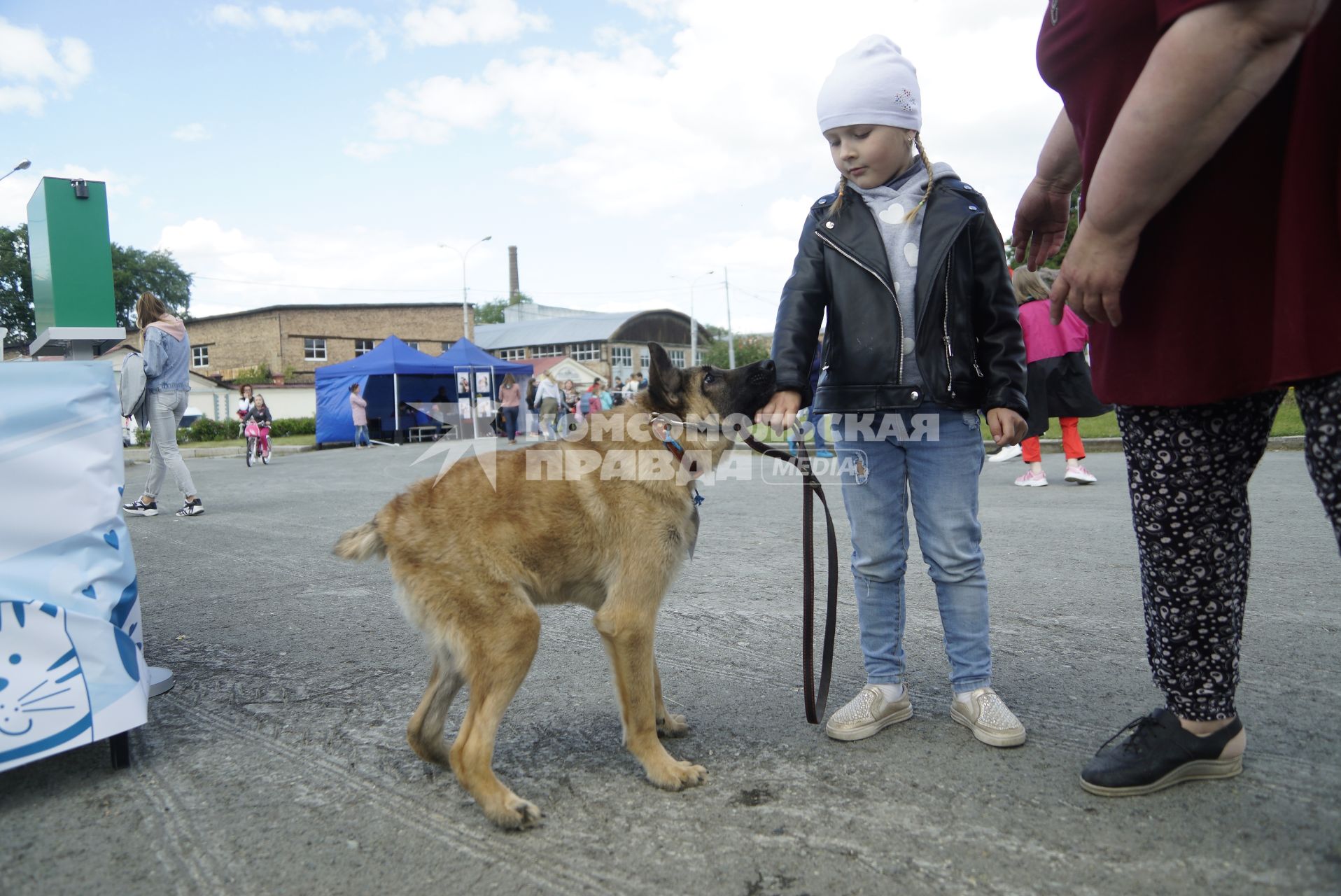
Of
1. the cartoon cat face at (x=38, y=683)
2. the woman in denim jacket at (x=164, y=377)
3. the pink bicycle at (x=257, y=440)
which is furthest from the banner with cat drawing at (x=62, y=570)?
the pink bicycle at (x=257, y=440)

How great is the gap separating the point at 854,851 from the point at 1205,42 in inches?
76.4

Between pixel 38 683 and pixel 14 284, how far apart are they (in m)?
71.3

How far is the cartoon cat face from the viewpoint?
8.21ft

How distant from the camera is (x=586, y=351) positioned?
7312 centimetres

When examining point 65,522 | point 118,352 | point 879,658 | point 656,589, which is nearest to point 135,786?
point 65,522

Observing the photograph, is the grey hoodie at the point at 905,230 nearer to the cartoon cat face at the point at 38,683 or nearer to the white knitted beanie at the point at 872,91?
the white knitted beanie at the point at 872,91

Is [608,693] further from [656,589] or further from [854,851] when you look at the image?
[854,851]

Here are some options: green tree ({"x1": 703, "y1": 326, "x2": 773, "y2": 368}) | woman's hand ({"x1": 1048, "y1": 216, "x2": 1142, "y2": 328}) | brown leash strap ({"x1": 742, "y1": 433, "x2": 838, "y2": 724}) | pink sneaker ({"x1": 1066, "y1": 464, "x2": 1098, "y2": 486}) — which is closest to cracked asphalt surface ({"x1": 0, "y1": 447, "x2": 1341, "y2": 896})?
brown leash strap ({"x1": 742, "y1": 433, "x2": 838, "y2": 724})

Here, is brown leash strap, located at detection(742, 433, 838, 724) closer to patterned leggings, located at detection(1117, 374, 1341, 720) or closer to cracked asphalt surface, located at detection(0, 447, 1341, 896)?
cracked asphalt surface, located at detection(0, 447, 1341, 896)

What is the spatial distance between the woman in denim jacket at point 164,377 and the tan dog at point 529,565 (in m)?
6.90

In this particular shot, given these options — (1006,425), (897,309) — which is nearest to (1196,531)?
(1006,425)

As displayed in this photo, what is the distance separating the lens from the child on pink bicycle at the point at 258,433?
18.7 metres

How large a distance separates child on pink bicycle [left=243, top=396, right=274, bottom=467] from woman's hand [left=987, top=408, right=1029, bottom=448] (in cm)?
1864

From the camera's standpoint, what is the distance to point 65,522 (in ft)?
8.89
